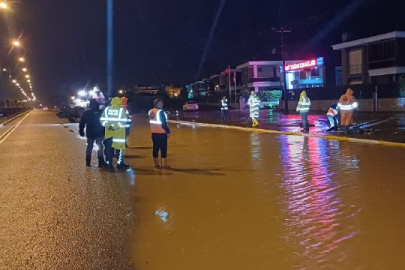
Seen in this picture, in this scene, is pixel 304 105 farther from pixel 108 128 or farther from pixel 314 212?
pixel 314 212

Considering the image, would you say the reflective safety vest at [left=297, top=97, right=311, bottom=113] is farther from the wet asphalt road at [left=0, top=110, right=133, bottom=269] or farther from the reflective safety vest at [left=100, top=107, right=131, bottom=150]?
the wet asphalt road at [left=0, top=110, right=133, bottom=269]

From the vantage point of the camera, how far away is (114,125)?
11.0 meters

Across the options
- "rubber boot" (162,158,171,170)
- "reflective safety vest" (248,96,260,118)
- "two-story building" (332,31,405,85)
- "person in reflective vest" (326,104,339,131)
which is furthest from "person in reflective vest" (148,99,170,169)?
"two-story building" (332,31,405,85)

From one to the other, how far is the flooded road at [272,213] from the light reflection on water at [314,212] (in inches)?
0.5

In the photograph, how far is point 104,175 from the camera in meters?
10.4

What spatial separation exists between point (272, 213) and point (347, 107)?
1160 cm

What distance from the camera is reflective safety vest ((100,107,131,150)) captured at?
10.9m

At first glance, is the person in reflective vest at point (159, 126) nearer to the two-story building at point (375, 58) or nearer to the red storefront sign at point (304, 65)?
the two-story building at point (375, 58)

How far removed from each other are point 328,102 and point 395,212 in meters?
34.7

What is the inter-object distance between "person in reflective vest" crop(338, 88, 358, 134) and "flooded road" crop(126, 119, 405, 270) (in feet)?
16.3

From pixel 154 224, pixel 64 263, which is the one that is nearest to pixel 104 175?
pixel 154 224

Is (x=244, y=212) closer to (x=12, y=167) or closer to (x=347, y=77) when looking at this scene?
(x=12, y=167)

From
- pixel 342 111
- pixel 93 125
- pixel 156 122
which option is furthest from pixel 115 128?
pixel 342 111

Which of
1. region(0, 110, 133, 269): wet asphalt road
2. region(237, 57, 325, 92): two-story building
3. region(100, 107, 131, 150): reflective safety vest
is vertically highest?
region(237, 57, 325, 92): two-story building
